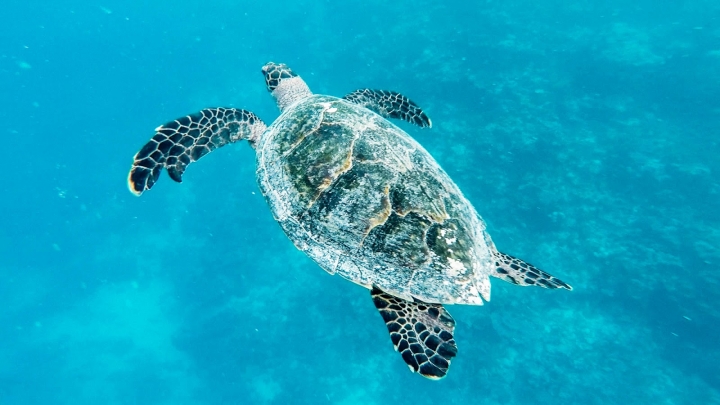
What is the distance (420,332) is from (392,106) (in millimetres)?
5445

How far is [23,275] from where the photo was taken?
16625mm

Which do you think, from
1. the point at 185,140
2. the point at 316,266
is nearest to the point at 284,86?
the point at 185,140

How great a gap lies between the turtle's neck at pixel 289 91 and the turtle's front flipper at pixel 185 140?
44.1 inches

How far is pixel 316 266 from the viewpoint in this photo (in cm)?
1392

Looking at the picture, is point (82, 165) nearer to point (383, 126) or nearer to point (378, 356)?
point (378, 356)

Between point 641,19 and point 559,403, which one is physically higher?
point 641,19

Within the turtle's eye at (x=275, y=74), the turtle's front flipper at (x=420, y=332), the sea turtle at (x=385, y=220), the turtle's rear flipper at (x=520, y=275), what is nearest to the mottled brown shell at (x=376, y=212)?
the sea turtle at (x=385, y=220)

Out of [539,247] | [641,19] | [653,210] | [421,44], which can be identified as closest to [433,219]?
[539,247]

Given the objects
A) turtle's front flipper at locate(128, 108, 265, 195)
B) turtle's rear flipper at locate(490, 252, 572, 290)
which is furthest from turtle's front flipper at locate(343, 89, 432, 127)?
turtle's rear flipper at locate(490, 252, 572, 290)

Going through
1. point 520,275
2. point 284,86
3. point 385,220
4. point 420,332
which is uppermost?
point 284,86

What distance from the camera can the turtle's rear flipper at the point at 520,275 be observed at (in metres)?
5.54

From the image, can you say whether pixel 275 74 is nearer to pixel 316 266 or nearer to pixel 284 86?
pixel 284 86

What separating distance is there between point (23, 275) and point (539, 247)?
19.9m

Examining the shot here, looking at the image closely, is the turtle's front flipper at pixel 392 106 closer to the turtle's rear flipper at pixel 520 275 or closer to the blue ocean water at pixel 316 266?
the turtle's rear flipper at pixel 520 275
